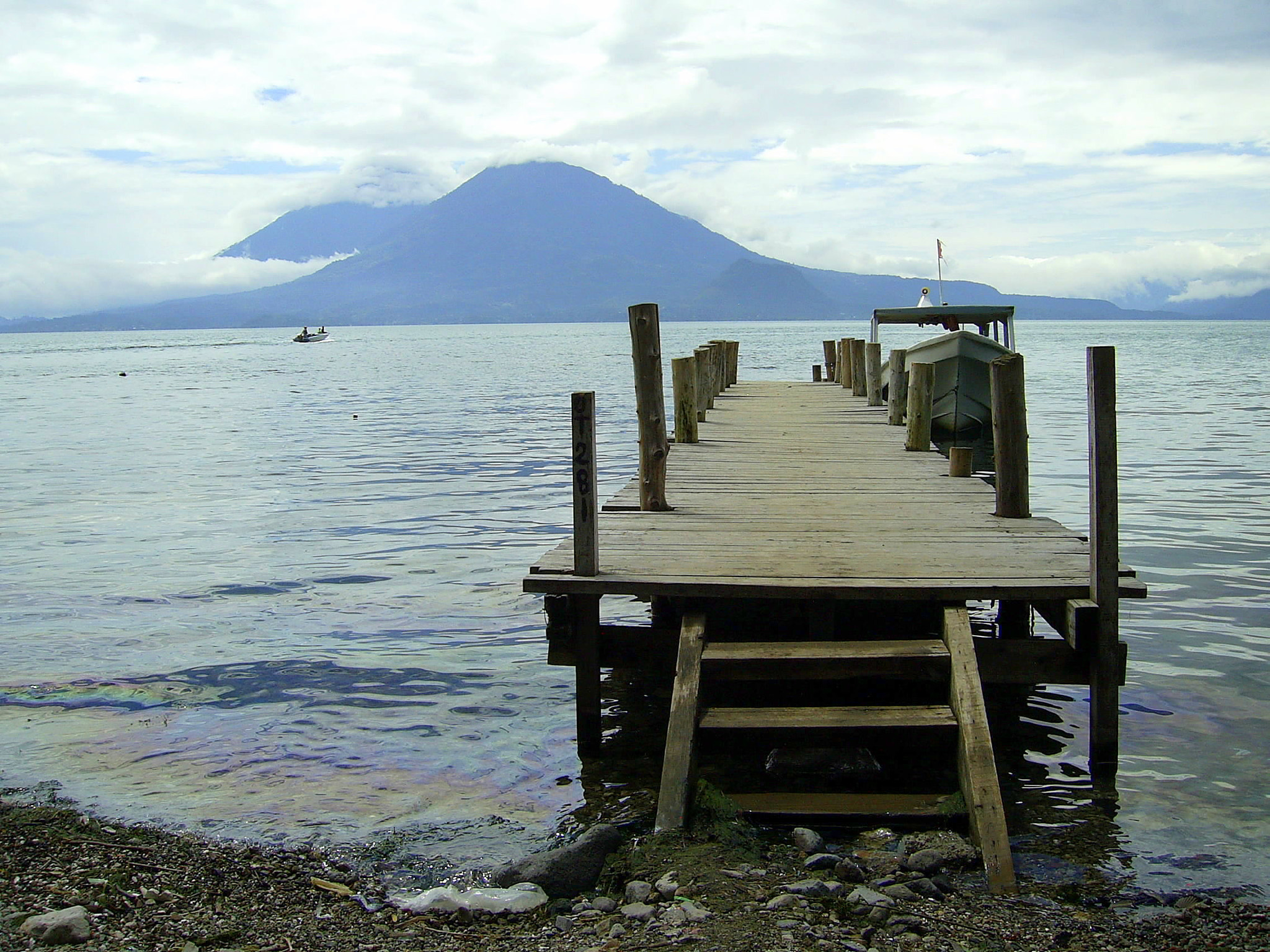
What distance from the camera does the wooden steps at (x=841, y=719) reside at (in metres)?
4.96

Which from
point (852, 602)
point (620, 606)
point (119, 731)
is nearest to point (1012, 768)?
point (852, 602)

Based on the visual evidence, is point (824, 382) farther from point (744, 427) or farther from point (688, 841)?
point (688, 841)

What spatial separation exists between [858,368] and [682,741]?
15.7 meters

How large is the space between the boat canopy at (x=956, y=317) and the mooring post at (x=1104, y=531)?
43.9 ft

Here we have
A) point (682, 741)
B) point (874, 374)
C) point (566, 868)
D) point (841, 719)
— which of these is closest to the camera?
point (566, 868)

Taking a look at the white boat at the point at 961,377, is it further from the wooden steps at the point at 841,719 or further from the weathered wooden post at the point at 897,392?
the wooden steps at the point at 841,719

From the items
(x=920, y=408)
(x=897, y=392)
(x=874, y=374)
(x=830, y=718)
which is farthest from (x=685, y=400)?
(x=830, y=718)

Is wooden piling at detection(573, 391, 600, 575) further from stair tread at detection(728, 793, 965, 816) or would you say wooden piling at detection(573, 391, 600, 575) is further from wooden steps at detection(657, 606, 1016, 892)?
stair tread at detection(728, 793, 965, 816)

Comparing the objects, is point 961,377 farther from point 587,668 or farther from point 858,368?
point 587,668

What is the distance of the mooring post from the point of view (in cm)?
569

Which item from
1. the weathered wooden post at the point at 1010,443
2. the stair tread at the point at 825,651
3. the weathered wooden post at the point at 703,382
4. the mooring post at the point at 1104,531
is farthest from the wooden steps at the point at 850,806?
the weathered wooden post at the point at 703,382

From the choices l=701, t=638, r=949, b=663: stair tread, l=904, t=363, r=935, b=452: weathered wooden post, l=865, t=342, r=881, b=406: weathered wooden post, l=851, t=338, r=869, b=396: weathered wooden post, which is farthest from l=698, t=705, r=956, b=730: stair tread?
l=851, t=338, r=869, b=396: weathered wooden post

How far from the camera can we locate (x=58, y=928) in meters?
4.12

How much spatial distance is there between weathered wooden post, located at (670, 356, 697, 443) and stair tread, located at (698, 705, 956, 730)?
736cm
